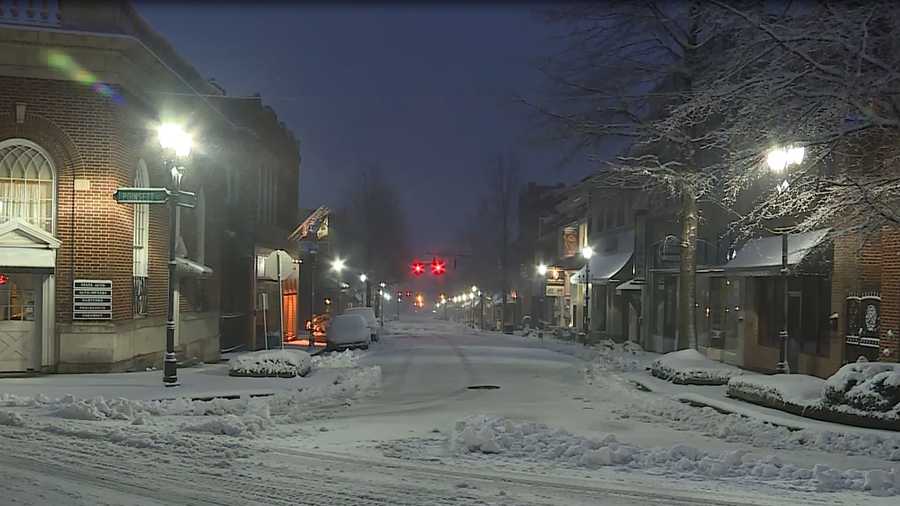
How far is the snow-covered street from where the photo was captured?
8.50 meters

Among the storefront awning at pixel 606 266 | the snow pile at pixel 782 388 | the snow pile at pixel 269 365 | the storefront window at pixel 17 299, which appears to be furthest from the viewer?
the storefront awning at pixel 606 266

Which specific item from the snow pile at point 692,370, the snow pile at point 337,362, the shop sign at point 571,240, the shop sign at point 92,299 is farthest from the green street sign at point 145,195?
the shop sign at point 571,240

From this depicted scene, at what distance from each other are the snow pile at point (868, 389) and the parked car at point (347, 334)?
20.8 metres

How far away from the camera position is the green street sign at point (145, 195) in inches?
639

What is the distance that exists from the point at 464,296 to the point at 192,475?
10024 cm

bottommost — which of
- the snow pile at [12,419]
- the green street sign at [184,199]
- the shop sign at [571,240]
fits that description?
the snow pile at [12,419]

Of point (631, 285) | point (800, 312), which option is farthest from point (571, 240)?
point (800, 312)

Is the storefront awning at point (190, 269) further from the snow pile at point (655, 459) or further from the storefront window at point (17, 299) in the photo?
the snow pile at point (655, 459)

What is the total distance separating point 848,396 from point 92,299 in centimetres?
1542

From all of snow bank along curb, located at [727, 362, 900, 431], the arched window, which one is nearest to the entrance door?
the arched window

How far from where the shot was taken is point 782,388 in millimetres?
14945

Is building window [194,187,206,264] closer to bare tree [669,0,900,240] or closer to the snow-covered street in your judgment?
the snow-covered street

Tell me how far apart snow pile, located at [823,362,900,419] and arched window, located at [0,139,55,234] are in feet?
53.6

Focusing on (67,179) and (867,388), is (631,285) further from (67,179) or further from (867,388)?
(67,179)
